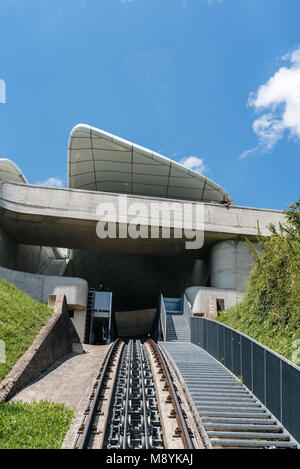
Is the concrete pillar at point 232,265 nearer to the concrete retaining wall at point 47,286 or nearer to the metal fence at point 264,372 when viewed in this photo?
the concrete retaining wall at point 47,286

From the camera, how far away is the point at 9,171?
38.5 metres

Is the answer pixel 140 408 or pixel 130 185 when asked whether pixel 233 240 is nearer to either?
pixel 130 185

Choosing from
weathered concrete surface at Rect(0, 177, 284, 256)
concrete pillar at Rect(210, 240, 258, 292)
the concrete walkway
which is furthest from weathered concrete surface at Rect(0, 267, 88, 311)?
the concrete walkway

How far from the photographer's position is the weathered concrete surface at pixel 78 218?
2555 cm

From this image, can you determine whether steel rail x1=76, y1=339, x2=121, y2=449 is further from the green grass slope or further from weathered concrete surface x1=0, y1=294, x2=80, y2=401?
the green grass slope

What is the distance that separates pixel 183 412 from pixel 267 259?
751 cm

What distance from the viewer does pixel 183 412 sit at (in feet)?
26.1

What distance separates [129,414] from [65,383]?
13.2ft

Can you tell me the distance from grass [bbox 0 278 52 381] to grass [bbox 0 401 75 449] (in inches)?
83.9

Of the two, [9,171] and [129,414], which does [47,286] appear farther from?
[129,414]

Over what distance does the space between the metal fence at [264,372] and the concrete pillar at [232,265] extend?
14.0m

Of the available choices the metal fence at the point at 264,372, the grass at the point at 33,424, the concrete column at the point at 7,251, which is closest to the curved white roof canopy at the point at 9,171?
the concrete column at the point at 7,251

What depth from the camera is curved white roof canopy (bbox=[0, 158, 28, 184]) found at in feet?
124
